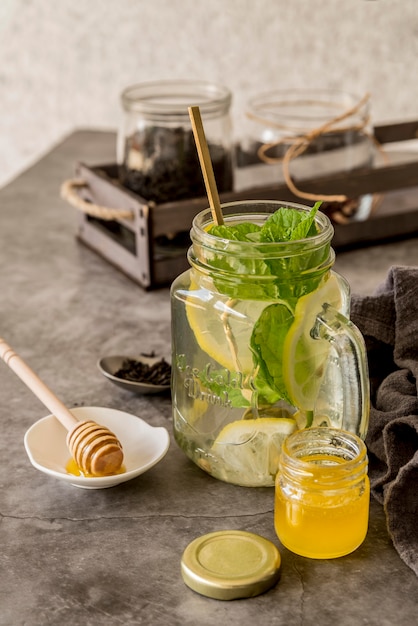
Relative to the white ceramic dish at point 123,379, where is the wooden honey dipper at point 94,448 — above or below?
above

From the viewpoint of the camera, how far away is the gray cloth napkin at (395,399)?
2.82ft

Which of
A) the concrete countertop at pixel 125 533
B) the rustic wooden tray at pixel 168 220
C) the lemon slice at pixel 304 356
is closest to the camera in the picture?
the concrete countertop at pixel 125 533

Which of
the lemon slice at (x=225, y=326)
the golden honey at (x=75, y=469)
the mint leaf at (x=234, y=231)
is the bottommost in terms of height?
A: the golden honey at (x=75, y=469)

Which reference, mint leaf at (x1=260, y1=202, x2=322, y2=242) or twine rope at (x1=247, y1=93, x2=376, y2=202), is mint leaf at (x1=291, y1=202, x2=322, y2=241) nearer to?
mint leaf at (x1=260, y1=202, x2=322, y2=242)

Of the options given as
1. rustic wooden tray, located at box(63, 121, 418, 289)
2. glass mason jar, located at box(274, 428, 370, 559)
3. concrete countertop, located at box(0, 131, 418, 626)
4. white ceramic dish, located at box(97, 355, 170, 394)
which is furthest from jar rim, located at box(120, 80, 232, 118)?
glass mason jar, located at box(274, 428, 370, 559)

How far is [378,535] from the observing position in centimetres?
88

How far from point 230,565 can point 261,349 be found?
20 centimetres

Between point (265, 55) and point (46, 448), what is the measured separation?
5.60 ft

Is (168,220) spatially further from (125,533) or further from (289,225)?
(125,533)

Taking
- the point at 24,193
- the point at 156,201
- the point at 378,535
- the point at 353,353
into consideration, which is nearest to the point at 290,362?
the point at 353,353

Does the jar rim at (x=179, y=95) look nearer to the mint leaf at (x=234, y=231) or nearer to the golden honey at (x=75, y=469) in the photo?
the mint leaf at (x=234, y=231)

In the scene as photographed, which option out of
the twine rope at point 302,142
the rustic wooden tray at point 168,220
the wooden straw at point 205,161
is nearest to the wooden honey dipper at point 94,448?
the wooden straw at point 205,161

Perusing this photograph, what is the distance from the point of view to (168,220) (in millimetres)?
1425

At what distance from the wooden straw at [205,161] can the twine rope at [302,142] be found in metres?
0.60
